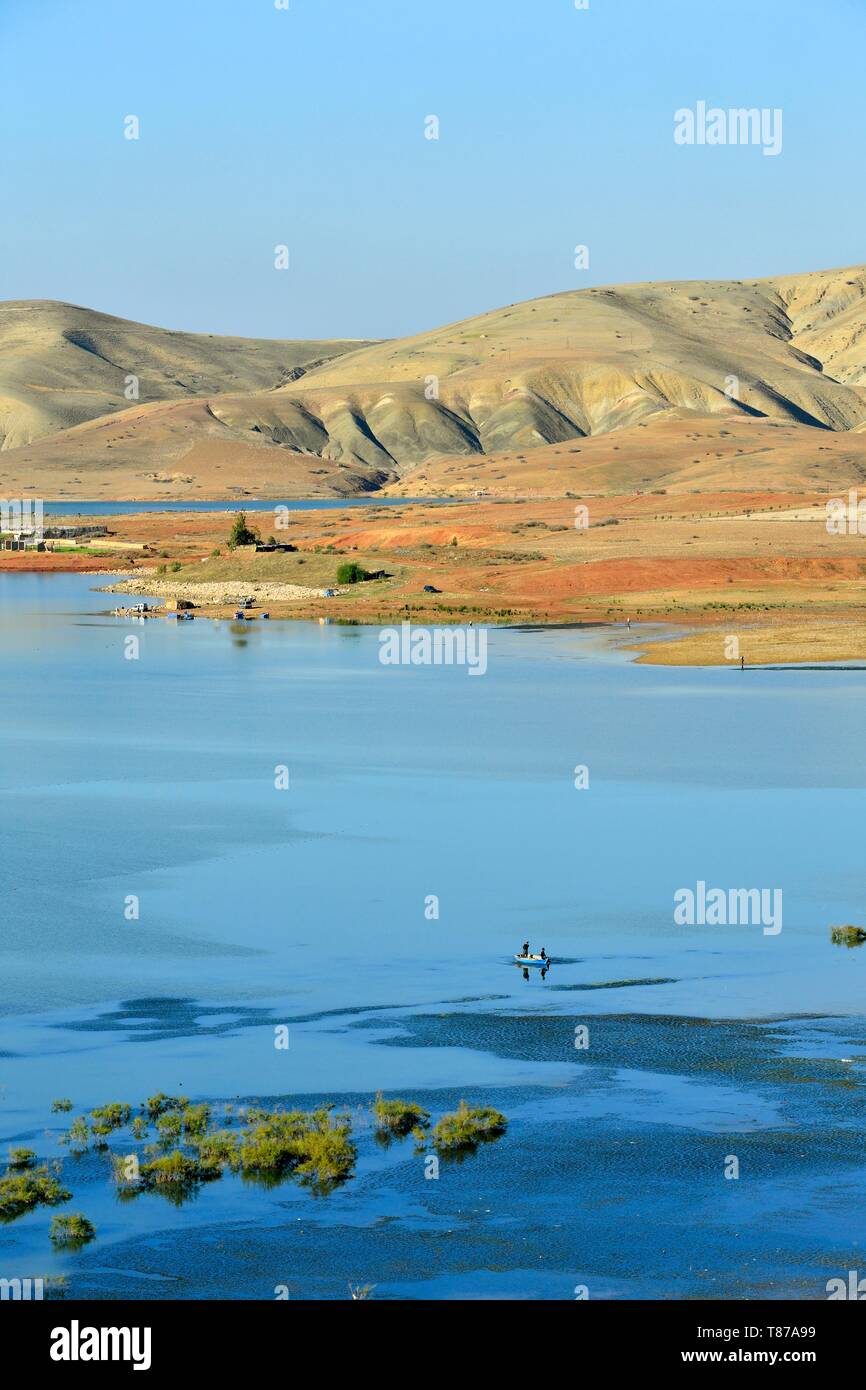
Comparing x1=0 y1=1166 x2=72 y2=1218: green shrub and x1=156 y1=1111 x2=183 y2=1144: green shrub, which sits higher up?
x1=156 y1=1111 x2=183 y2=1144: green shrub

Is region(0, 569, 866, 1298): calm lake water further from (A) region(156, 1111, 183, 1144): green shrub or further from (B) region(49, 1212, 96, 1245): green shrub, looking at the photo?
(A) region(156, 1111, 183, 1144): green shrub

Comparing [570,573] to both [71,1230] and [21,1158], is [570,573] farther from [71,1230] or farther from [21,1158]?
[71,1230]

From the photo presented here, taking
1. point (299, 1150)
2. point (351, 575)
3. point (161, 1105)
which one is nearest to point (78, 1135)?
point (161, 1105)

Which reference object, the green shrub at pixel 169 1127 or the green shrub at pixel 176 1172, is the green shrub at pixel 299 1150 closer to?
the green shrub at pixel 176 1172

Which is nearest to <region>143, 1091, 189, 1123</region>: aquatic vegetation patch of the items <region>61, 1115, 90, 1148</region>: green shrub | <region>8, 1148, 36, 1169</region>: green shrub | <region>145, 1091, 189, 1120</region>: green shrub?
<region>145, 1091, 189, 1120</region>: green shrub

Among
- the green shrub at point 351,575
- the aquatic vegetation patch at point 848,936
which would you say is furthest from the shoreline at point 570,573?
the aquatic vegetation patch at point 848,936

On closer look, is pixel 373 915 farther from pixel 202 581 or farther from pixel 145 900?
pixel 202 581
